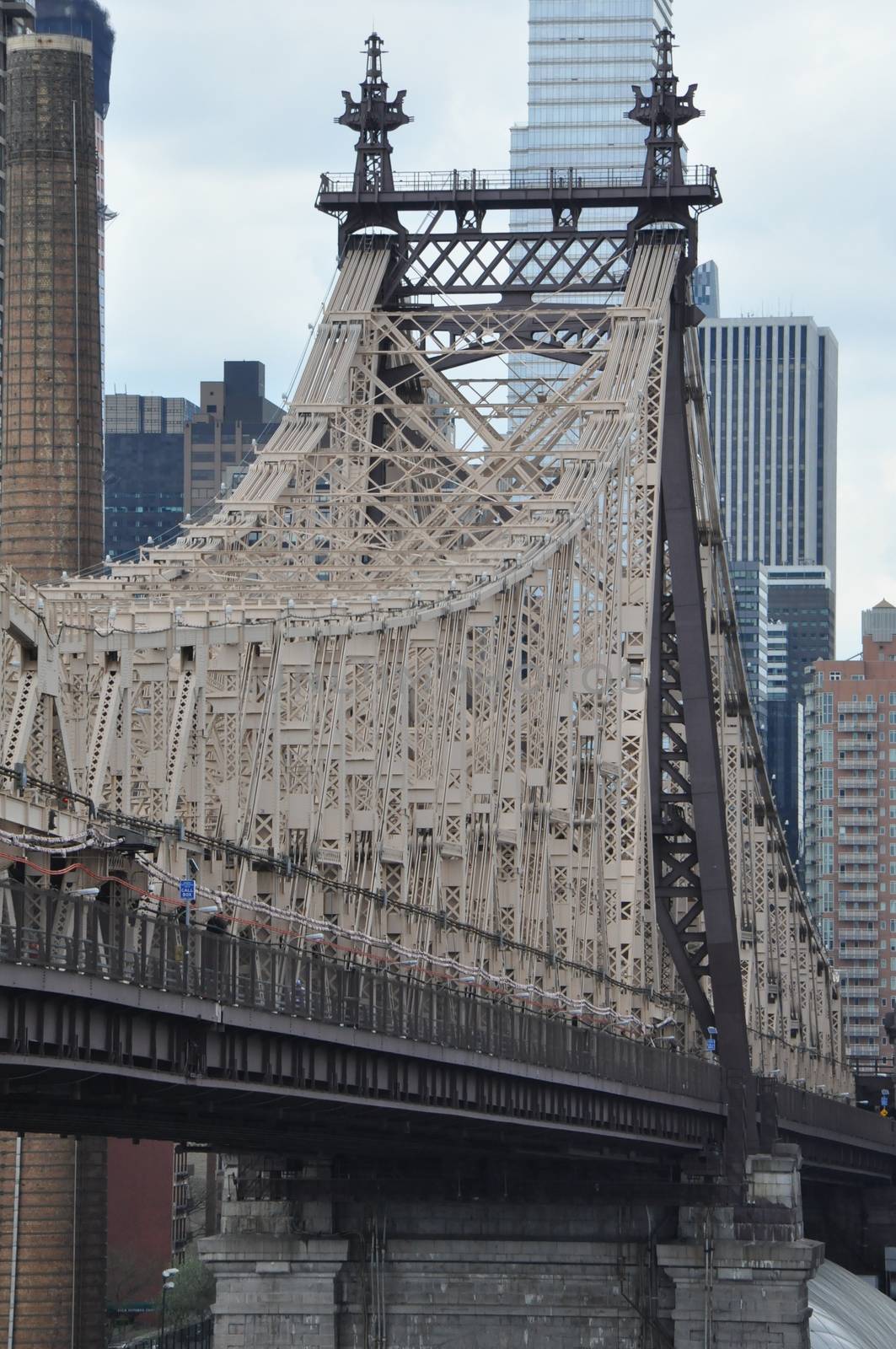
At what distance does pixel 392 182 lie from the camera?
114688 mm

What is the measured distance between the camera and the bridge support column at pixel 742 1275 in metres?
90.4

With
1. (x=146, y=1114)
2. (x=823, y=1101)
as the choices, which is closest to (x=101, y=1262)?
(x=823, y=1101)

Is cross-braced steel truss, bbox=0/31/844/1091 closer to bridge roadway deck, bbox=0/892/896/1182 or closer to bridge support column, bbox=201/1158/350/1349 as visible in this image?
bridge roadway deck, bbox=0/892/896/1182

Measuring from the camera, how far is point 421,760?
8781 centimetres

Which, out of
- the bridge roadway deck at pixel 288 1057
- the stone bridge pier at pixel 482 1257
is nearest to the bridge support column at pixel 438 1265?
the stone bridge pier at pixel 482 1257

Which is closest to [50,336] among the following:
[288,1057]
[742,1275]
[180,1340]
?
[180,1340]

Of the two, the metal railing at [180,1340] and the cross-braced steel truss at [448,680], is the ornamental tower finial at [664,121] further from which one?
the metal railing at [180,1340]

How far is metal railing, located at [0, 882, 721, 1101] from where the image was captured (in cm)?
4762

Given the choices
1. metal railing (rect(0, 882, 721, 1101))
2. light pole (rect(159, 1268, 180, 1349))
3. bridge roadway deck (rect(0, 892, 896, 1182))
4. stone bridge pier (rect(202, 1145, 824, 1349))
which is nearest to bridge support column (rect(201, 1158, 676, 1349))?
stone bridge pier (rect(202, 1145, 824, 1349))

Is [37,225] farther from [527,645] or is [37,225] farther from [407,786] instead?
[407,786]

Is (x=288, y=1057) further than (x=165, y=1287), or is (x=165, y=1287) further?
(x=165, y=1287)

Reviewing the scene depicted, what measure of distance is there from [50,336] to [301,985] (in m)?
74.0

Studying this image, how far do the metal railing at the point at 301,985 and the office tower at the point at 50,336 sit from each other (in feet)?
149

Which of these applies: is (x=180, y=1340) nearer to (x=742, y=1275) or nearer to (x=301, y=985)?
(x=742, y=1275)
